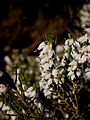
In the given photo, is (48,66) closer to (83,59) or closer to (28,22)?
(83,59)

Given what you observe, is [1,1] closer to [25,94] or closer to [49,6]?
[49,6]

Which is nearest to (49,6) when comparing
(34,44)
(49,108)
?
(34,44)

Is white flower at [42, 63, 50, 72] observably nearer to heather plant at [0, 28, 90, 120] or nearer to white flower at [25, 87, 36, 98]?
heather plant at [0, 28, 90, 120]

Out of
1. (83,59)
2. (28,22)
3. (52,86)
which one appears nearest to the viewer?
(83,59)

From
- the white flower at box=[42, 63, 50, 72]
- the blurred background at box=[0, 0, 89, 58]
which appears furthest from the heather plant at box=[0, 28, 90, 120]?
the blurred background at box=[0, 0, 89, 58]

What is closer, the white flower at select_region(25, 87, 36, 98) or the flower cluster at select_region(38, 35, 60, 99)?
the flower cluster at select_region(38, 35, 60, 99)

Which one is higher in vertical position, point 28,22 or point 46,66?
point 28,22

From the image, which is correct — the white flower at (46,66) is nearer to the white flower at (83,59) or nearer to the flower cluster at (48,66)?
the flower cluster at (48,66)

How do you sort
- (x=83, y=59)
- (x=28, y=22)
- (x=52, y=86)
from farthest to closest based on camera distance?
(x=28, y=22) < (x=52, y=86) < (x=83, y=59)

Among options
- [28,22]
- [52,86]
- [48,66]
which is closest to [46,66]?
[48,66]
